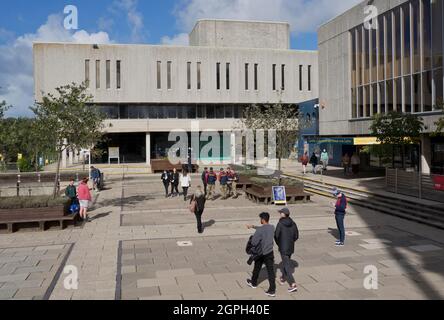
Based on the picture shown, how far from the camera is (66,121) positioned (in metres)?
19.1

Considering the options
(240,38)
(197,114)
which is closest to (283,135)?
(197,114)

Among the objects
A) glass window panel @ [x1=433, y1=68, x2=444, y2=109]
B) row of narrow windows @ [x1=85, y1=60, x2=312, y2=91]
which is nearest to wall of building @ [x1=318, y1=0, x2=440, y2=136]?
glass window panel @ [x1=433, y1=68, x2=444, y2=109]

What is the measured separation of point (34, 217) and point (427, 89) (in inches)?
775

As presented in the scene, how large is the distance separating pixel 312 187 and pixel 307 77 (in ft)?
114

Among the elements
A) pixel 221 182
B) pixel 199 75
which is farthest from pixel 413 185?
pixel 199 75

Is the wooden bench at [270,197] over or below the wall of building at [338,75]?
below

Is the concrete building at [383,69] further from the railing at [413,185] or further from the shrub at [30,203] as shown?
the shrub at [30,203]

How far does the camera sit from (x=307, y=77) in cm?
5925

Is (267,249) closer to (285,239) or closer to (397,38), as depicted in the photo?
(285,239)

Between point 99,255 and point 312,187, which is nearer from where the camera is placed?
point 99,255

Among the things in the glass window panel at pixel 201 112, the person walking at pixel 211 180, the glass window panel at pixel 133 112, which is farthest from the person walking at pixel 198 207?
the glass window panel at pixel 201 112

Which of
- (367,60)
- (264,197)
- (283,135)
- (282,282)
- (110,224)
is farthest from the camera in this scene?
(367,60)

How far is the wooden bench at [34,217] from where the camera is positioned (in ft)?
51.0
